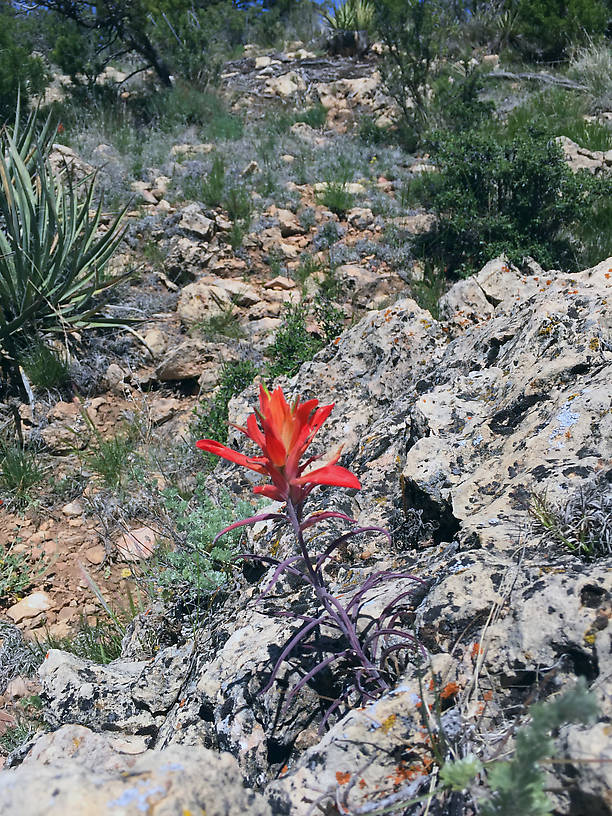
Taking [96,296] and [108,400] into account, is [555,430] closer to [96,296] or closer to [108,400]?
[108,400]

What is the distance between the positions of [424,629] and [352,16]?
48.2 feet

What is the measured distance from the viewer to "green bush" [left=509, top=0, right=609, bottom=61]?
9922 mm

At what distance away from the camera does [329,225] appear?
21.2 feet

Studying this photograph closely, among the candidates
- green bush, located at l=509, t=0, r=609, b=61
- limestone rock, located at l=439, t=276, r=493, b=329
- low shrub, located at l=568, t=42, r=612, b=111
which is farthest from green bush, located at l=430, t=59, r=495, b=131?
limestone rock, located at l=439, t=276, r=493, b=329

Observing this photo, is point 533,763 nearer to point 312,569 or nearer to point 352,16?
point 312,569

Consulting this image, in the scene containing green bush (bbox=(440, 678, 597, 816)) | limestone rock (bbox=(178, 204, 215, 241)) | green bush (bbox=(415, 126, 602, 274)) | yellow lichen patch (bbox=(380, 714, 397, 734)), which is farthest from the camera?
limestone rock (bbox=(178, 204, 215, 241))

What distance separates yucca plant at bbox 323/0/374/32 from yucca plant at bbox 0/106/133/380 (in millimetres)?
9944

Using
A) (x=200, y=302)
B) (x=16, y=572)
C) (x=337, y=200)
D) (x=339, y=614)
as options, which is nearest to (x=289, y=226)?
(x=337, y=200)

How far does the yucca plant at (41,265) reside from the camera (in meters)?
4.70

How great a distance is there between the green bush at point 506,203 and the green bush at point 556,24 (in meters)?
5.88

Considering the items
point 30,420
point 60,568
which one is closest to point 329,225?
point 30,420

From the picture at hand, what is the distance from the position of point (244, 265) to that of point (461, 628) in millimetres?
5203

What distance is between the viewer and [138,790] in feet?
2.80

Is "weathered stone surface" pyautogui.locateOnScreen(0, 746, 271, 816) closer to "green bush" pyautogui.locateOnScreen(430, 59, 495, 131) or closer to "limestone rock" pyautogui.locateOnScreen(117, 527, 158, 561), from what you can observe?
"limestone rock" pyautogui.locateOnScreen(117, 527, 158, 561)
